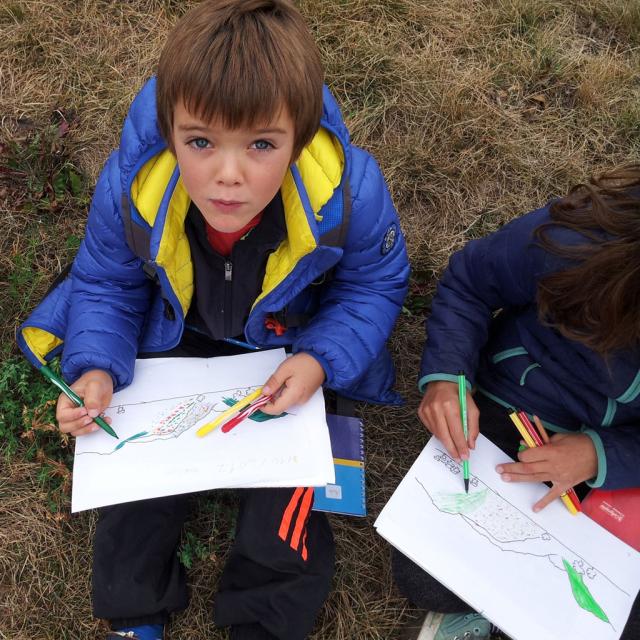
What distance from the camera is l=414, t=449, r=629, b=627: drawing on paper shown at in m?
1.55

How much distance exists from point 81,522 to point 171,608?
43 cm

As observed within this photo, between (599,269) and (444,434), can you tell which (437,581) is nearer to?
(444,434)

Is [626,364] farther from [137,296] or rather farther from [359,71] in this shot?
[359,71]

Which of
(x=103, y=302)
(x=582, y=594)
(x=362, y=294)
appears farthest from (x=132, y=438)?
(x=582, y=594)

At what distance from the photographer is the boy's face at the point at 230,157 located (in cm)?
126

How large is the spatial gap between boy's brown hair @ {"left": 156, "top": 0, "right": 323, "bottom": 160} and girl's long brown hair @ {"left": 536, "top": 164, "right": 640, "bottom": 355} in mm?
662

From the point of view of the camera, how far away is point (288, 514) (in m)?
1.73

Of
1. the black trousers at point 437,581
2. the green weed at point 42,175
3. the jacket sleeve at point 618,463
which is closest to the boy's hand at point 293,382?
the black trousers at point 437,581

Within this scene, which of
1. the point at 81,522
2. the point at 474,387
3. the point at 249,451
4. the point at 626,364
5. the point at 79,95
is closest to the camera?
the point at 626,364

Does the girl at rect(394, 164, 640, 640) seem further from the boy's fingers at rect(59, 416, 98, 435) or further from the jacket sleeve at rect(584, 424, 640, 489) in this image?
the boy's fingers at rect(59, 416, 98, 435)

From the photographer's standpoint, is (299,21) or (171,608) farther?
(171,608)

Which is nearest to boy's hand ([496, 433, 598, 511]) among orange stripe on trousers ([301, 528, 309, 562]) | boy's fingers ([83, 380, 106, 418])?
orange stripe on trousers ([301, 528, 309, 562])

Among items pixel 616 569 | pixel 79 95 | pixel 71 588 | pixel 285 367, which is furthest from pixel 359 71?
pixel 71 588

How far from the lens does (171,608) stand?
5.99ft
